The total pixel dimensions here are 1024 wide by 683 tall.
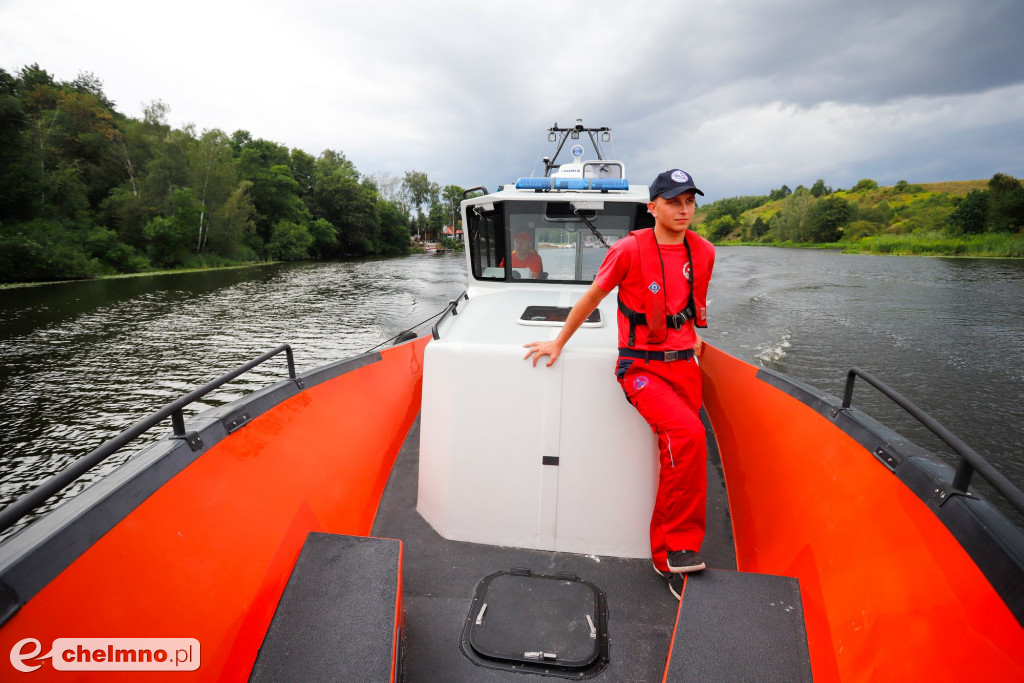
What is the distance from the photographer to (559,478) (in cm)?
264

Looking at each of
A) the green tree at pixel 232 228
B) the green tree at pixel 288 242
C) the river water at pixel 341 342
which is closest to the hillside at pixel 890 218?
the river water at pixel 341 342

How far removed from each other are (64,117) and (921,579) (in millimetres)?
53192

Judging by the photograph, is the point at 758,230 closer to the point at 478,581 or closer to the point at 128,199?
the point at 128,199

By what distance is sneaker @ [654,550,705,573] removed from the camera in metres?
2.28

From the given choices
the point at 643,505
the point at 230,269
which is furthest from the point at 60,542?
the point at 230,269

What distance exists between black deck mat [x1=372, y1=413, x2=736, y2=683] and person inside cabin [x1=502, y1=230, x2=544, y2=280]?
2.18m

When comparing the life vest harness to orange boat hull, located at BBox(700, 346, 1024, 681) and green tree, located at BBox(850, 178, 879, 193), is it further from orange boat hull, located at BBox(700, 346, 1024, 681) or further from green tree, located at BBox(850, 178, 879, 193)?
green tree, located at BBox(850, 178, 879, 193)

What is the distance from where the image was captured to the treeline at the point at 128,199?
26094 mm

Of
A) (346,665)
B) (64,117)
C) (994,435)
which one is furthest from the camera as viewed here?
(64,117)

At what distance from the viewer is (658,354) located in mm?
2369

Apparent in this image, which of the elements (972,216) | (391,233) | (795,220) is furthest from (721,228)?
(391,233)

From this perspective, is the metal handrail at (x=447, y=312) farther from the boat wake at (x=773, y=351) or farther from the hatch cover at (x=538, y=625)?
the boat wake at (x=773, y=351)

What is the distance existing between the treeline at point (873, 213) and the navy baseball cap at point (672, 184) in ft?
194

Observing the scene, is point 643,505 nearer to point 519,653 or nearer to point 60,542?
point 519,653
